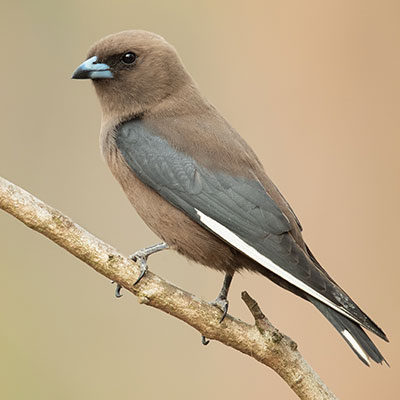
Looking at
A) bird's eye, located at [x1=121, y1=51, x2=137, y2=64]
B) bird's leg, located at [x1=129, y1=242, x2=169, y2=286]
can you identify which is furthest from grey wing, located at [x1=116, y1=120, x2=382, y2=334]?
bird's eye, located at [x1=121, y1=51, x2=137, y2=64]

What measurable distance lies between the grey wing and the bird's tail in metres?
0.04

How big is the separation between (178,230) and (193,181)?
253mm

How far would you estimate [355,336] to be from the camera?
397cm

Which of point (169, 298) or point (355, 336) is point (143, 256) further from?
point (355, 336)

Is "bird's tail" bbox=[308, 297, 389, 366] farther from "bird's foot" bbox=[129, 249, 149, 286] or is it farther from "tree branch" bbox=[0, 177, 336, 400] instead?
"bird's foot" bbox=[129, 249, 149, 286]

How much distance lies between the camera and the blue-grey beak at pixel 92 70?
4.81 m

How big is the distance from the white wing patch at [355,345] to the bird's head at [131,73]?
1.70m

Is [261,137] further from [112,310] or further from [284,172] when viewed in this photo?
[112,310]

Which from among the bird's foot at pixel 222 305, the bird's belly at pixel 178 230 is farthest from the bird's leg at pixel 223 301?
the bird's belly at pixel 178 230

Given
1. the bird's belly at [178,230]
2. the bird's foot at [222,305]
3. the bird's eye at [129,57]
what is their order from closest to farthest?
the bird's foot at [222,305]
the bird's belly at [178,230]
the bird's eye at [129,57]

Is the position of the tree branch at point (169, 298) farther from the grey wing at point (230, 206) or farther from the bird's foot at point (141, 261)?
the grey wing at point (230, 206)

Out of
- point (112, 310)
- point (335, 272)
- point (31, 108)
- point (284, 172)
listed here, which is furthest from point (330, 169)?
point (31, 108)

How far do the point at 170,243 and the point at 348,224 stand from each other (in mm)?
2115

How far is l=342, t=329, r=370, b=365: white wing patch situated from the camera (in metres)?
3.90
